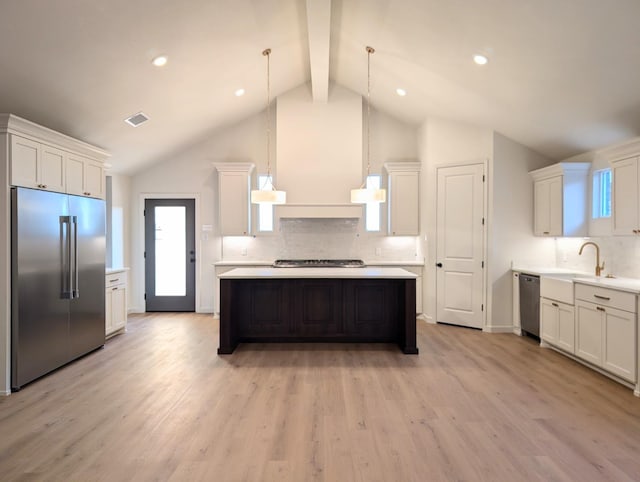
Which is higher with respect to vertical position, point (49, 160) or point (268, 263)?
point (49, 160)

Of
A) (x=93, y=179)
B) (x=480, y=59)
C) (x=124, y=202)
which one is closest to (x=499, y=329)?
(x=480, y=59)

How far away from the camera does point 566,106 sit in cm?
398

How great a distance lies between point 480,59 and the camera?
151 inches

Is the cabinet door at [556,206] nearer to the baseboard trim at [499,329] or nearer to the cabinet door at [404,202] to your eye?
the baseboard trim at [499,329]

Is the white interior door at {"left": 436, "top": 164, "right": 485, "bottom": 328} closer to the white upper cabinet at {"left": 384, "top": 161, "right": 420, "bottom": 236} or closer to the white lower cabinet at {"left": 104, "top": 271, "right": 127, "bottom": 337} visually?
the white upper cabinet at {"left": 384, "top": 161, "right": 420, "bottom": 236}

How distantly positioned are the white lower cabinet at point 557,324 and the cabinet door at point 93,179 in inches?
216

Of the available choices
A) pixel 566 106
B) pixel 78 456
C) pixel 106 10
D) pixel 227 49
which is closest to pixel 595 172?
pixel 566 106

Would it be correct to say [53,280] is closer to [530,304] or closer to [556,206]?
[530,304]

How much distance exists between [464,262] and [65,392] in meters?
5.03

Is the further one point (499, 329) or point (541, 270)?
point (499, 329)

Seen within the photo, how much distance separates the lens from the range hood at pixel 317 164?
5875mm

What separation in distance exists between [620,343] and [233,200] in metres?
5.36

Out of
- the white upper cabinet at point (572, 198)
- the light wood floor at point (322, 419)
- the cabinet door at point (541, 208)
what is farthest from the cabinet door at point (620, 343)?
the cabinet door at point (541, 208)

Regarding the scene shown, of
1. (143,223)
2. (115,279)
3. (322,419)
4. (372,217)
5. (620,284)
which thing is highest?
(372,217)
